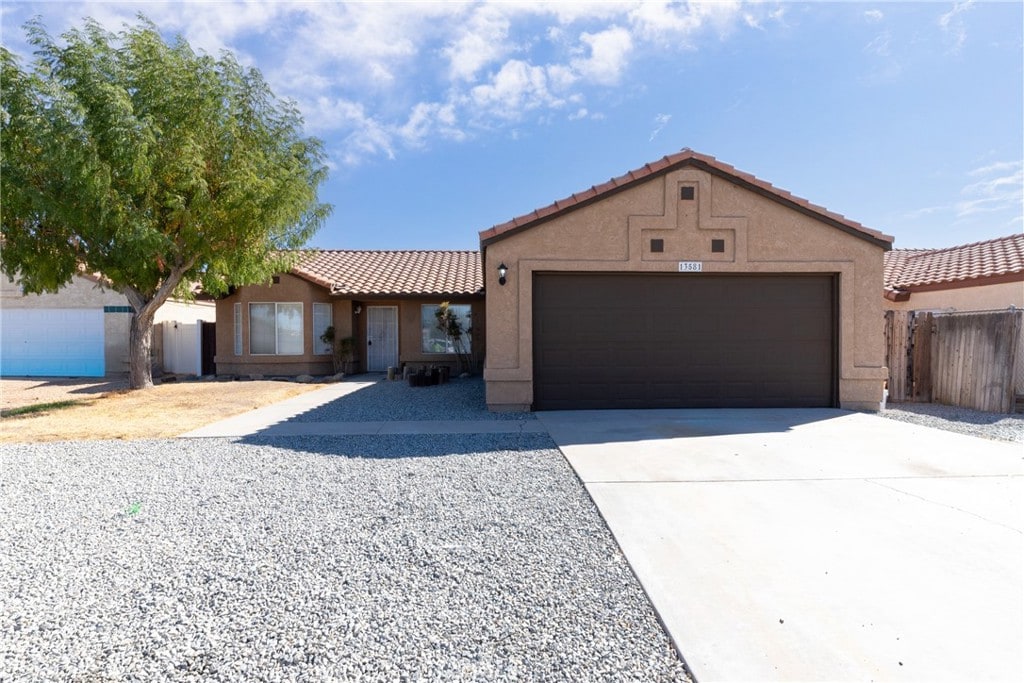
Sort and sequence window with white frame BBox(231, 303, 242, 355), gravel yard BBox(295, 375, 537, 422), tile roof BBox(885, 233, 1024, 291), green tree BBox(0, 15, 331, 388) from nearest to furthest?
gravel yard BBox(295, 375, 537, 422), green tree BBox(0, 15, 331, 388), tile roof BBox(885, 233, 1024, 291), window with white frame BBox(231, 303, 242, 355)

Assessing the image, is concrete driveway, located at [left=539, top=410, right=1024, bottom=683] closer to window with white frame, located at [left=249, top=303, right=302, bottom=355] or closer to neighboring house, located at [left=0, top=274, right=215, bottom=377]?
window with white frame, located at [left=249, top=303, right=302, bottom=355]

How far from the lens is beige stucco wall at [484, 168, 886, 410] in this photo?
9070 millimetres

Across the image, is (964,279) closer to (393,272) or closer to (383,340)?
(383,340)

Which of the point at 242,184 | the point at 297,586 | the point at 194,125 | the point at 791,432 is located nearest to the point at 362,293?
the point at 242,184

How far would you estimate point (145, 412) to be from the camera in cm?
978

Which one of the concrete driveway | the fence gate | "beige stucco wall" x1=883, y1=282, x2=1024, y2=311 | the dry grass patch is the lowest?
the dry grass patch

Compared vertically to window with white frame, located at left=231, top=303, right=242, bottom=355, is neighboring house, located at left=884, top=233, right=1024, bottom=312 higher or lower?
higher

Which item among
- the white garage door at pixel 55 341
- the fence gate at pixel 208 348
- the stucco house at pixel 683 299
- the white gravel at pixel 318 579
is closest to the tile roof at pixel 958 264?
the stucco house at pixel 683 299

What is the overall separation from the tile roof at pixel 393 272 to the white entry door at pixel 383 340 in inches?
52.2

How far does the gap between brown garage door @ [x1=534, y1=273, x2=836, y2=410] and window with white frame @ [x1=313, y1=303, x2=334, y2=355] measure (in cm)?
959

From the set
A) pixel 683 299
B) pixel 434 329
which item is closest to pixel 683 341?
pixel 683 299

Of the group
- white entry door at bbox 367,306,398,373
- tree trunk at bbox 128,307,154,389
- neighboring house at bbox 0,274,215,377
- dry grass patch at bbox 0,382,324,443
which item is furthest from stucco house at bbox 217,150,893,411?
neighboring house at bbox 0,274,215,377

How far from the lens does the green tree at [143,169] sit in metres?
10.2

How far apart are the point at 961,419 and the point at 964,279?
4723 millimetres
